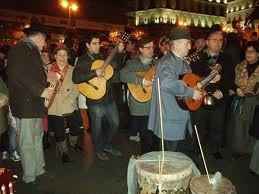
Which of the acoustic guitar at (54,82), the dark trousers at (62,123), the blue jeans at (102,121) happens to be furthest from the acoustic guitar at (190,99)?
the dark trousers at (62,123)

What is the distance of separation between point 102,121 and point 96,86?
2.70 feet

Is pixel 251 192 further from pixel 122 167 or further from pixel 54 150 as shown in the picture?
pixel 54 150

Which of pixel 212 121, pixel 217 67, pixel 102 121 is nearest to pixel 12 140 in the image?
pixel 102 121

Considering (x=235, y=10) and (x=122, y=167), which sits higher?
(x=235, y=10)

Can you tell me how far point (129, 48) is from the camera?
1066 centimetres

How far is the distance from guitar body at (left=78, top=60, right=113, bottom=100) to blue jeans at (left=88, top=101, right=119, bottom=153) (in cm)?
19

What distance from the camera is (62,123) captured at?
22.3ft

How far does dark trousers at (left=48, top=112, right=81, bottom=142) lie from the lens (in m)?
6.77

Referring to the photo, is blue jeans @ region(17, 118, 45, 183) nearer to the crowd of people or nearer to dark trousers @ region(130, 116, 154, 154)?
the crowd of people

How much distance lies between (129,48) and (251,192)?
6159 millimetres

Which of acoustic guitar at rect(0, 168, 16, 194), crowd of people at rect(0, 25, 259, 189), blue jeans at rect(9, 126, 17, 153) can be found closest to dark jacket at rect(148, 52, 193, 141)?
crowd of people at rect(0, 25, 259, 189)

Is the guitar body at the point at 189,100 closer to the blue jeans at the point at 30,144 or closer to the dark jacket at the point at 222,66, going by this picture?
the dark jacket at the point at 222,66

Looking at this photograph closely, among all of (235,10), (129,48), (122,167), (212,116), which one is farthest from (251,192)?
(235,10)

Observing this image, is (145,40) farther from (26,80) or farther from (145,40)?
(26,80)
